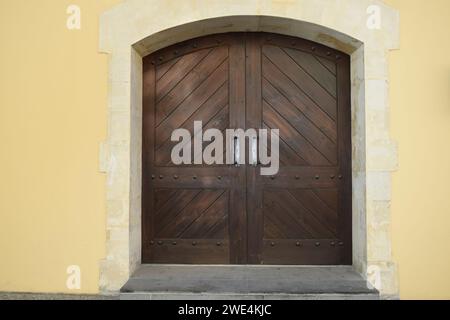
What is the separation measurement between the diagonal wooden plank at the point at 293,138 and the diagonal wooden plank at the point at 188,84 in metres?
0.63

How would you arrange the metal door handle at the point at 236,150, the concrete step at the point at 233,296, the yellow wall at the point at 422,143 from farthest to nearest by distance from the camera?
the metal door handle at the point at 236,150
the yellow wall at the point at 422,143
the concrete step at the point at 233,296

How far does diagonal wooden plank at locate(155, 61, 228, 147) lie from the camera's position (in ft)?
11.5

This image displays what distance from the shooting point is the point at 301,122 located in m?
3.48

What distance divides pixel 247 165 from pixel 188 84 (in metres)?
0.99

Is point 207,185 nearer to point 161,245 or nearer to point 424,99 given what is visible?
point 161,245

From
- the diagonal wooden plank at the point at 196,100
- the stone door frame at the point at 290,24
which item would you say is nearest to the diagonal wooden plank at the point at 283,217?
the stone door frame at the point at 290,24

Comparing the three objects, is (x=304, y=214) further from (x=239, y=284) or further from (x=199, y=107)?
(x=199, y=107)

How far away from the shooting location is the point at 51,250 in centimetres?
312

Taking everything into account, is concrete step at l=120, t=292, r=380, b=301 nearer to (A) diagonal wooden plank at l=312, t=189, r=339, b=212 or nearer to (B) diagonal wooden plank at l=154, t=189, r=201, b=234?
(B) diagonal wooden plank at l=154, t=189, r=201, b=234

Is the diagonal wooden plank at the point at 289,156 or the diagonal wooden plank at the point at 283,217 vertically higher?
the diagonal wooden plank at the point at 289,156

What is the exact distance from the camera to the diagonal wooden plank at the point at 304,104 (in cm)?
347

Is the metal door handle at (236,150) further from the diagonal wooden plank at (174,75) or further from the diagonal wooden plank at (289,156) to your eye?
the diagonal wooden plank at (174,75)

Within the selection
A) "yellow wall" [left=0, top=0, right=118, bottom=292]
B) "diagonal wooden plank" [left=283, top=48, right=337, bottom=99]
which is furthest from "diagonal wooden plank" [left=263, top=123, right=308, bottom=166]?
"yellow wall" [left=0, top=0, right=118, bottom=292]

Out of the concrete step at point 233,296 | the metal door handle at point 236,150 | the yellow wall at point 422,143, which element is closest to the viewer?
the concrete step at point 233,296
